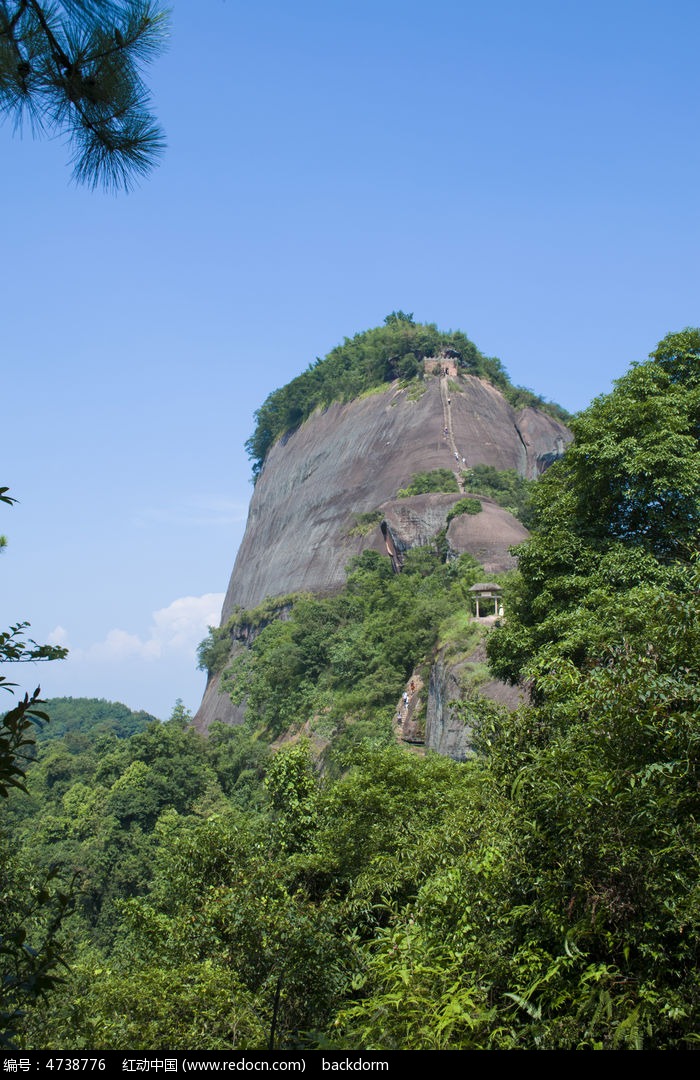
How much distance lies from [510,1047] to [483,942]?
0.97 metres

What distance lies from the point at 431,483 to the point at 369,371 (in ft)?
55.7

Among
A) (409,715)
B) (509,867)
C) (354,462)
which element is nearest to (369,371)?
(354,462)

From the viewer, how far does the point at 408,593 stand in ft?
111

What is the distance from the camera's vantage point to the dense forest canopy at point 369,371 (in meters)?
55.9

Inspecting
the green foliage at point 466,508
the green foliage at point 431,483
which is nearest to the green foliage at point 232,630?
the green foliage at point 431,483

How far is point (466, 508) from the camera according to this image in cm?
3753

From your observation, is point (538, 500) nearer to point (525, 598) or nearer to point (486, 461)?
point (525, 598)

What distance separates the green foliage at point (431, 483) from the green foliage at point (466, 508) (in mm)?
5286

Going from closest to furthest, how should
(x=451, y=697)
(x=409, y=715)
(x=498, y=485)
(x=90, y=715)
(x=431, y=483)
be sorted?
(x=451, y=697), (x=409, y=715), (x=431, y=483), (x=498, y=485), (x=90, y=715)

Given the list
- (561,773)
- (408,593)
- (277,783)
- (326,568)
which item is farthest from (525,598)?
(326,568)

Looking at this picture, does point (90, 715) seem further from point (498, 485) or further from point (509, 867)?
point (509, 867)

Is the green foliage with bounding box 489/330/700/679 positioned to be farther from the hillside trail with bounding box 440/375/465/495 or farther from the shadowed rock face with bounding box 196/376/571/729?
the hillside trail with bounding box 440/375/465/495

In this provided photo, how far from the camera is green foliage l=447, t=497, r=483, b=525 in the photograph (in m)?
37.4
